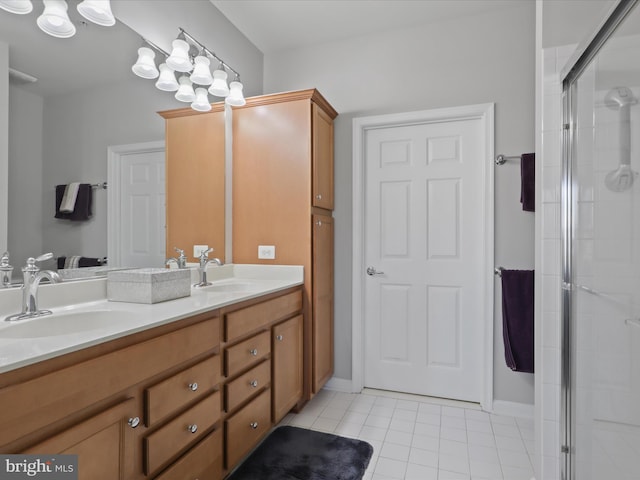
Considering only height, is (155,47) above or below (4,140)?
above

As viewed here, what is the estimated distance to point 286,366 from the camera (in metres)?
2.13

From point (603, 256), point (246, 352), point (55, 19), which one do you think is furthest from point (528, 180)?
point (55, 19)

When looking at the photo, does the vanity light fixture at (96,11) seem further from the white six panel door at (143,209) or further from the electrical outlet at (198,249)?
the electrical outlet at (198,249)

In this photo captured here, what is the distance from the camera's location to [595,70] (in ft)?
4.31

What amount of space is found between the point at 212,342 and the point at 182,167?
1.20 m

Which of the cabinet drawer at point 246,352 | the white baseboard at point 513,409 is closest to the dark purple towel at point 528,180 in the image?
the white baseboard at point 513,409

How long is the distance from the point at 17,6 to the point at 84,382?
4.44 feet

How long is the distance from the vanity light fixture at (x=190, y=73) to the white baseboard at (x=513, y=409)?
257 cm

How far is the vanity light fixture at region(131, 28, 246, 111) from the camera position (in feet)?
6.36

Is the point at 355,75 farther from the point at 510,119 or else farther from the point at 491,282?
the point at 491,282

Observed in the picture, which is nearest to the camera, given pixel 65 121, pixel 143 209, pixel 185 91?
pixel 65 121

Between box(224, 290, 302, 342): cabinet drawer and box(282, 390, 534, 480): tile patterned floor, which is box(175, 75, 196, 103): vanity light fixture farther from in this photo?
box(282, 390, 534, 480): tile patterned floor

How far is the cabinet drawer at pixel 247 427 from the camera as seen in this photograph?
160cm

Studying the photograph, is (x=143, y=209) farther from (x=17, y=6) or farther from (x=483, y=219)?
(x=483, y=219)
